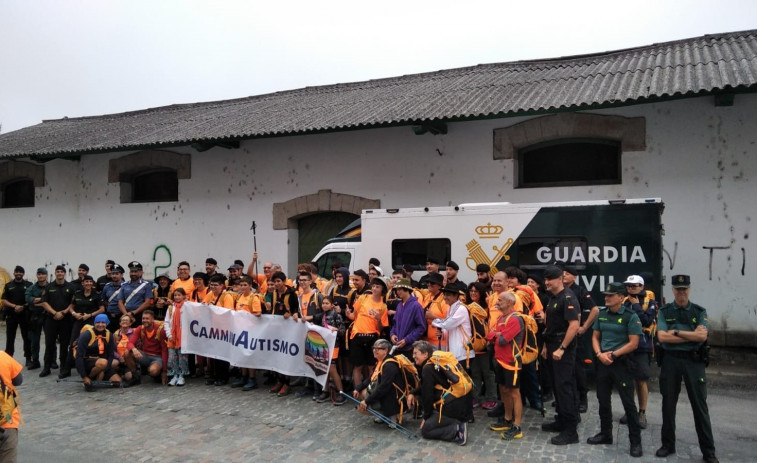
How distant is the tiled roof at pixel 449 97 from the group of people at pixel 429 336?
3.61 m

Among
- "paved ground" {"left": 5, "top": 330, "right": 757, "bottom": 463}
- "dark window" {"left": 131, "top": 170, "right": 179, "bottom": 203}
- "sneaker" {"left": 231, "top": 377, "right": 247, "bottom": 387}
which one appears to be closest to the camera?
"paved ground" {"left": 5, "top": 330, "right": 757, "bottom": 463}

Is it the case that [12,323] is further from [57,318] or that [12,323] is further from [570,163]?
[570,163]

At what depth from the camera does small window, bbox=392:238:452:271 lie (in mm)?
9331

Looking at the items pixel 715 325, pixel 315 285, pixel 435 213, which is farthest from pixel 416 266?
pixel 715 325

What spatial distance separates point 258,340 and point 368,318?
2056 millimetres

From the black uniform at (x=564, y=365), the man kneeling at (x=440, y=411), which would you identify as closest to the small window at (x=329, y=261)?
the man kneeling at (x=440, y=411)

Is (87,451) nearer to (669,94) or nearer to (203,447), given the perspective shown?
(203,447)

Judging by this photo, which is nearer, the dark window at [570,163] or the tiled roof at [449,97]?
the tiled roof at [449,97]

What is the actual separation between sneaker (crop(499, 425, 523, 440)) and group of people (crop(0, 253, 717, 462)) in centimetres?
2

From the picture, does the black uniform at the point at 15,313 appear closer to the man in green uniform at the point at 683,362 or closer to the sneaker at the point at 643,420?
the sneaker at the point at 643,420

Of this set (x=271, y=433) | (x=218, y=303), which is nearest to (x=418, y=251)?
(x=218, y=303)

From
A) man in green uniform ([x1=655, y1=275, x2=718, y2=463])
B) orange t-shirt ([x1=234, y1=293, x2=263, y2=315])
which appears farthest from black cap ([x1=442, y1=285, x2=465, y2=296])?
orange t-shirt ([x1=234, y1=293, x2=263, y2=315])

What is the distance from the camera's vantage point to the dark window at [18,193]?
1711cm

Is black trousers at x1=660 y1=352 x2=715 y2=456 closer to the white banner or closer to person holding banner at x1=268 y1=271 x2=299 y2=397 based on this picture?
the white banner
